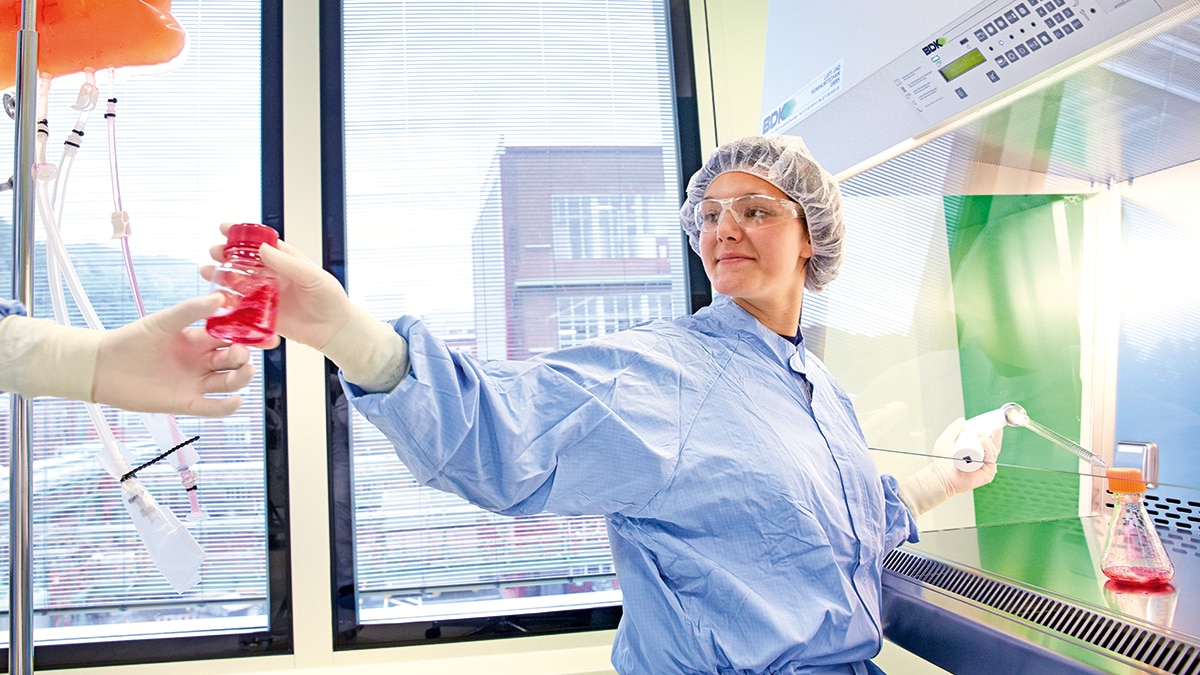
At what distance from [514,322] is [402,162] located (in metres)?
0.55

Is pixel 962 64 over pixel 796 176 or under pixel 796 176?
over

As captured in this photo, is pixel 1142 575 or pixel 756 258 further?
pixel 756 258

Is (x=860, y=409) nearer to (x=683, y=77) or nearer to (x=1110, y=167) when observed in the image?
(x=1110, y=167)

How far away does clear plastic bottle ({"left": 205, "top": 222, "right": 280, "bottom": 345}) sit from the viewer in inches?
27.6

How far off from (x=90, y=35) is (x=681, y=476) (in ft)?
4.29

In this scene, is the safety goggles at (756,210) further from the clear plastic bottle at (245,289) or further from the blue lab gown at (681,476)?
the clear plastic bottle at (245,289)

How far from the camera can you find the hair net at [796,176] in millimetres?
1250

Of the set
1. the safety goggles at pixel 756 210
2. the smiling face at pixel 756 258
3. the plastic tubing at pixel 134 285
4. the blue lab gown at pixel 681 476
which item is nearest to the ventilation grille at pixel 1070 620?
the blue lab gown at pixel 681 476

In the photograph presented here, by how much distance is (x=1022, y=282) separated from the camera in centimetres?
141

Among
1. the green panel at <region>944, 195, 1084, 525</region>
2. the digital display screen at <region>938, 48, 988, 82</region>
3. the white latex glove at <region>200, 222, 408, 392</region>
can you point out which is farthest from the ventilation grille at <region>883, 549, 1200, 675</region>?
the white latex glove at <region>200, 222, 408, 392</region>

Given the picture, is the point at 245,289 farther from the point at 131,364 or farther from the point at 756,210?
the point at 756,210

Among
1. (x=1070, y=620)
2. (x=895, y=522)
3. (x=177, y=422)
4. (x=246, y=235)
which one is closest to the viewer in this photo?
(x=246, y=235)

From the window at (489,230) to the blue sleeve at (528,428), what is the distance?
121cm

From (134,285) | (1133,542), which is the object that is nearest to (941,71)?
(1133,542)
